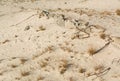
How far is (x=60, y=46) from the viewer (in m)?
11.6

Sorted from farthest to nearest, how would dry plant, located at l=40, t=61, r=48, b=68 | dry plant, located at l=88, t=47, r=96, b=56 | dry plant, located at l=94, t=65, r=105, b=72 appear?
dry plant, located at l=88, t=47, r=96, b=56, dry plant, located at l=40, t=61, r=48, b=68, dry plant, located at l=94, t=65, r=105, b=72

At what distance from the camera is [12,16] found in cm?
1538

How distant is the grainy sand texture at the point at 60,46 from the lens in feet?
33.9

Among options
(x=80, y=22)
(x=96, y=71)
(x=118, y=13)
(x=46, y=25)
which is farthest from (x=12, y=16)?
(x=96, y=71)

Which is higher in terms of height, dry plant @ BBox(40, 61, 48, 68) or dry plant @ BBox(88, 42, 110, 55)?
dry plant @ BBox(88, 42, 110, 55)

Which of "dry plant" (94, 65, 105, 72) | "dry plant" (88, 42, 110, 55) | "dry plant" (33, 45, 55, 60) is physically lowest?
"dry plant" (94, 65, 105, 72)

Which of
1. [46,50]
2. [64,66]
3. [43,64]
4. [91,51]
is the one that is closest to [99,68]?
[91,51]

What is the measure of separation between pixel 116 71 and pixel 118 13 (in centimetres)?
514

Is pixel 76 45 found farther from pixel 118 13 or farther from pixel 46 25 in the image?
pixel 118 13

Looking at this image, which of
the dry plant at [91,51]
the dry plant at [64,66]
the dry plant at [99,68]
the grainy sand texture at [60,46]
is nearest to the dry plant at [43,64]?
the grainy sand texture at [60,46]

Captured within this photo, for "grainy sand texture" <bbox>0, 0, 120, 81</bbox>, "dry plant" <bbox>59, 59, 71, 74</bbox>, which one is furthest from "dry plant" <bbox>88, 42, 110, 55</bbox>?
"dry plant" <bbox>59, 59, 71, 74</bbox>

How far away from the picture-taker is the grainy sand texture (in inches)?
407

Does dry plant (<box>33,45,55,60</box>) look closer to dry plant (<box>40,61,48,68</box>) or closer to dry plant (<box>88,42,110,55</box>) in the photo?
dry plant (<box>40,61,48,68</box>)

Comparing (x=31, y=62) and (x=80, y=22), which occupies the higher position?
(x=80, y=22)
